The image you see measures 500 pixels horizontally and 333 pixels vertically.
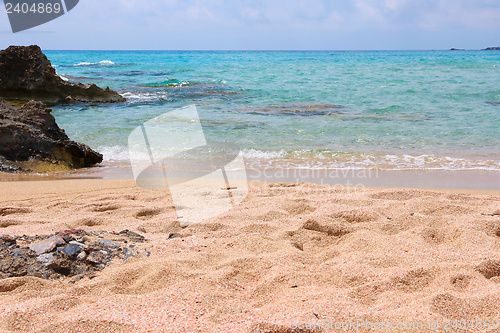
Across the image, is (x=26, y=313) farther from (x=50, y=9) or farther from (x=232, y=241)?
(x=50, y=9)

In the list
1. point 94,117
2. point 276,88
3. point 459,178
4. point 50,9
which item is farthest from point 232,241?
point 276,88

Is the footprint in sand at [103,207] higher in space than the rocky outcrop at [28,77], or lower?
lower

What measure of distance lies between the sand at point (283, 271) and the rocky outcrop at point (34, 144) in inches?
80.5

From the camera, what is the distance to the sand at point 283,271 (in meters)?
1.91

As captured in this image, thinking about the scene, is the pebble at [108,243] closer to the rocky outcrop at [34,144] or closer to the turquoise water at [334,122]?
the rocky outcrop at [34,144]

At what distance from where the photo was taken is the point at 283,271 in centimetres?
242

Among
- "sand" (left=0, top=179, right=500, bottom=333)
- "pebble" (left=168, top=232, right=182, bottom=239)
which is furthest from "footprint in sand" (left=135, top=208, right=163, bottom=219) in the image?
"pebble" (left=168, top=232, right=182, bottom=239)

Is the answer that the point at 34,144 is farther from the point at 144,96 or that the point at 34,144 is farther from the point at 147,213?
the point at 144,96

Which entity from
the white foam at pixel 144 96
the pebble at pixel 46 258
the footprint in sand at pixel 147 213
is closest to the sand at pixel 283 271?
the footprint in sand at pixel 147 213

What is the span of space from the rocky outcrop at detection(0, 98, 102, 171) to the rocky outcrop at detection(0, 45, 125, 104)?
7.87 meters

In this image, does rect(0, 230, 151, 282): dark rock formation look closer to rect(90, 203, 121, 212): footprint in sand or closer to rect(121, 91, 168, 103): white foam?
rect(90, 203, 121, 212): footprint in sand

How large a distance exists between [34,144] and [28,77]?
8661mm

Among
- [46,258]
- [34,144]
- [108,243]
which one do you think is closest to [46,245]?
[46,258]

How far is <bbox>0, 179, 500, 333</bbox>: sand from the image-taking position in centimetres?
191
